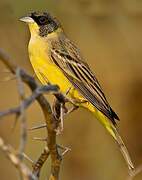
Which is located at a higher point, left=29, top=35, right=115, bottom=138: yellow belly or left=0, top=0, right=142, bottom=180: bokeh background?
left=29, top=35, right=115, bottom=138: yellow belly

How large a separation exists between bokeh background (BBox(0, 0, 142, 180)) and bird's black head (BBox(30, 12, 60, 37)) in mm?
1669

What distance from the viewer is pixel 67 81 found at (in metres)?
4.48

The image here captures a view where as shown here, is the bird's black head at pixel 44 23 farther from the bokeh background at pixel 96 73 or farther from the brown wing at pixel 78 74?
the bokeh background at pixel 96 73

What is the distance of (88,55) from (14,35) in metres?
0.98

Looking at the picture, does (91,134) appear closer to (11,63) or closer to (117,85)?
(117,85)

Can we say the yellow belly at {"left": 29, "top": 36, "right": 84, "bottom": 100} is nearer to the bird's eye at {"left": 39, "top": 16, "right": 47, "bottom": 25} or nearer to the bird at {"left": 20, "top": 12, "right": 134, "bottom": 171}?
the bird at {"left": 20, "top": 12, "right": 134, "bottom": 171}

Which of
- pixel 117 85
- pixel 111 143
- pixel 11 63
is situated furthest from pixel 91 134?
pixel 11 63

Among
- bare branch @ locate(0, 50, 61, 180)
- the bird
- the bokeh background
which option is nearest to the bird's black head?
the bird

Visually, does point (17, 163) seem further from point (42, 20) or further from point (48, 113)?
point (42, 20)

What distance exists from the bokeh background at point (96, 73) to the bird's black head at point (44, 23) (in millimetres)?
1669

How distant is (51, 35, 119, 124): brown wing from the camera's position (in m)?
4.28

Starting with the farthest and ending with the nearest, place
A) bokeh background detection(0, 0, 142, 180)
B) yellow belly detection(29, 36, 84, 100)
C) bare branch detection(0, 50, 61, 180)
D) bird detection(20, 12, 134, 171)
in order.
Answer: bokeh background detection(0, 0, 142, 180)
yellow belly detection(29, 36, 84, 100)
bird detection(20, 12, 134, 171)
bare branch detection(0, 50, 61, 180)

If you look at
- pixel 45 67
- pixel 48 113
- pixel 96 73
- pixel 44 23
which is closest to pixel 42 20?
pixel 44 23

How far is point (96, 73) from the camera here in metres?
7.84
